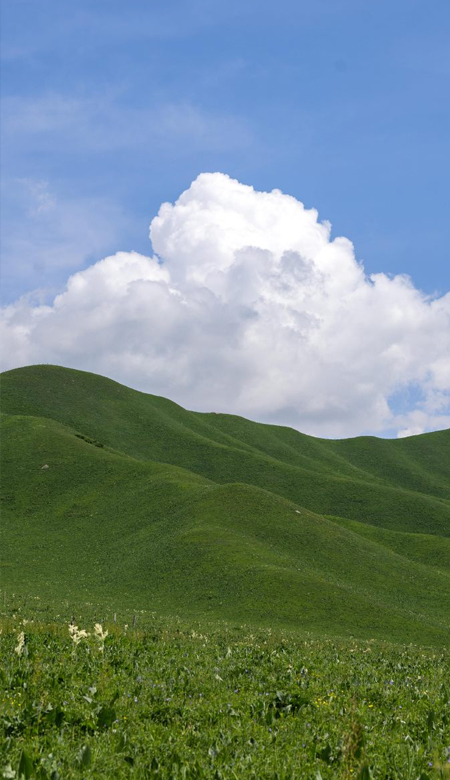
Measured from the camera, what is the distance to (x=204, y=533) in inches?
3027

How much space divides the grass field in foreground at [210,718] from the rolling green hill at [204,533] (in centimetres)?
3797

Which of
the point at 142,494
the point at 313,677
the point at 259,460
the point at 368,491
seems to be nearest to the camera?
the point at 313,677

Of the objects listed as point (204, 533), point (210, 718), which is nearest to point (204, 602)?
point (204, 533)

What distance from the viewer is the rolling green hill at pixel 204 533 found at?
58.9m

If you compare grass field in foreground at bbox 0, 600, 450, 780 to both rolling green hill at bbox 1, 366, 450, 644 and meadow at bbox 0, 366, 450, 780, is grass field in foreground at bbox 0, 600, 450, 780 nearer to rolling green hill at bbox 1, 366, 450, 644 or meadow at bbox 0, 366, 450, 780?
meadow at bbox 0, 366, 450, 780

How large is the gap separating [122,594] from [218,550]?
13.1 metres

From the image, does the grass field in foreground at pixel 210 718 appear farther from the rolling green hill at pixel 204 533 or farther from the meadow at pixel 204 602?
the rolling green hill at pixel 204 533

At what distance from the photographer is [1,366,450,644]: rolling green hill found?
193ft

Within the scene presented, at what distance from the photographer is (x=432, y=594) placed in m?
70.5

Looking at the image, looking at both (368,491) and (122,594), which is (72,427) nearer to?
(368,491)

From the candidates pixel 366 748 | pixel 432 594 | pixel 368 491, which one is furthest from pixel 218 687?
pixel 368 491

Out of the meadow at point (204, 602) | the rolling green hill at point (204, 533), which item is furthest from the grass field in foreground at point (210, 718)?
the rolling green hill at point (204, 533)

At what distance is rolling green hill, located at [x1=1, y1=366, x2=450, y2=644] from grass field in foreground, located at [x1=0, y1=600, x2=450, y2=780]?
3797 cm

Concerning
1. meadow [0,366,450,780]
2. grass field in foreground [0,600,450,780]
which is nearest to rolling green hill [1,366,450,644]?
meadow [0,366,450,780]
